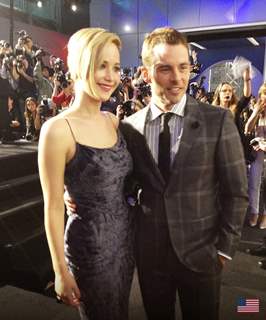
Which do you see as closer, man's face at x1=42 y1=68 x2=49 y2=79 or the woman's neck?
the woman's neck

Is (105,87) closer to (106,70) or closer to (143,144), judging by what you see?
(106,70)

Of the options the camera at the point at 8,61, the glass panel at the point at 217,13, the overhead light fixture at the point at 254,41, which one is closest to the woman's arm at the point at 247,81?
the glass panel at the point at 217,13

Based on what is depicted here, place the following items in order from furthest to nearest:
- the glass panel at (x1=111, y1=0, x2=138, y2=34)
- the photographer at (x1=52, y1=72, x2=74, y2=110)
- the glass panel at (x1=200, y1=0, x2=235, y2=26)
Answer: the photographer at (x1=52, y1=72, x2=74, y2=110), the glass panel at (x1=200, y1=0, x2=235, y2=26), the glass panel at (x1=111, y1=0, x2=138, y2=34)

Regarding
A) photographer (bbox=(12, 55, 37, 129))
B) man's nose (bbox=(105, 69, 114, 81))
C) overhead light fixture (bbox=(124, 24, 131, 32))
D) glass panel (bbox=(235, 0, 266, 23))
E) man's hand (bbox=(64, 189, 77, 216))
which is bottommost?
man's hand (bbox=(64, 189, 77, 216))

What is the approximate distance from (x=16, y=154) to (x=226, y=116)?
285 cm

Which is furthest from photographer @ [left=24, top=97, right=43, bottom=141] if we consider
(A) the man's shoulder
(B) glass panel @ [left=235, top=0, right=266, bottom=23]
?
(A) the man's shoulder

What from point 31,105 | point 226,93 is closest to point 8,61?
point 31,105

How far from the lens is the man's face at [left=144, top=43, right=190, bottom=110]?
1318 millimetres

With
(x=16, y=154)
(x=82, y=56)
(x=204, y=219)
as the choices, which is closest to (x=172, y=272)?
(x=204, y=219)

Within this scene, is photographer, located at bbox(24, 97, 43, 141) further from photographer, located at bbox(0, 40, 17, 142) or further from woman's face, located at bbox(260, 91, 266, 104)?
woman's face, located at bbox(260, 91, 266, 104)

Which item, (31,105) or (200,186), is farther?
(31,105)

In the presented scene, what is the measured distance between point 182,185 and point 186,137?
0.17 metres

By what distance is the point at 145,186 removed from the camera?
4.60 feet

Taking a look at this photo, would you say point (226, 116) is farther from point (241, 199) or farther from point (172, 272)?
point (172, 272)
